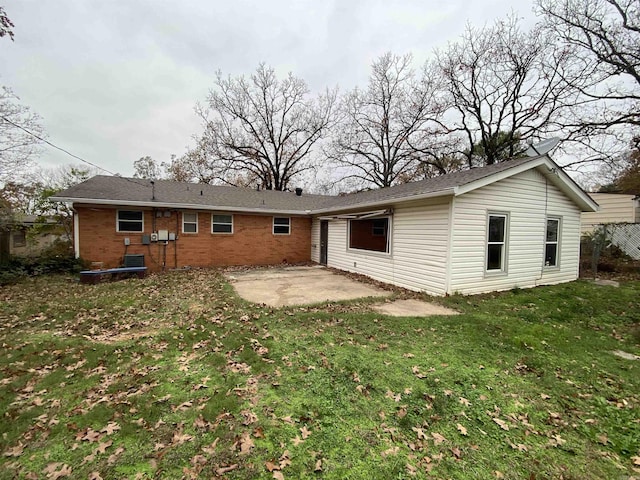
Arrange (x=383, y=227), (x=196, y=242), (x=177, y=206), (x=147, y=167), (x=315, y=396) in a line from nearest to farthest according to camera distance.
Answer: (x=315, y=396), (x=177, y=206), (x=196, y=242), (x=383, y=227), (x=147, y=167)

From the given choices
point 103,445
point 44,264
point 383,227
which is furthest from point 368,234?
point 44,264

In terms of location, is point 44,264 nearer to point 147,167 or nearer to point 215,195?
point 215,195

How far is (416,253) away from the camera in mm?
8477

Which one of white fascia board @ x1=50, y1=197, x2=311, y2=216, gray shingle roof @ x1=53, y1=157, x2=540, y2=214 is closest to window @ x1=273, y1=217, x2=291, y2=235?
white fascia board @ x1=50, y1=197, x2=311, y2=216

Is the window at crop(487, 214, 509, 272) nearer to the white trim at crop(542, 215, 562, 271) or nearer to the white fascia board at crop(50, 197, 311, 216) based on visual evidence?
the white trim at crop(542, 215, 562, 271)

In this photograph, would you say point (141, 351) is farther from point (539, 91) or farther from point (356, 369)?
point (539, 91)

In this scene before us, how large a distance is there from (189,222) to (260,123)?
16.9 meters

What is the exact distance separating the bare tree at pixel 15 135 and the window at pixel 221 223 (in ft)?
24.7

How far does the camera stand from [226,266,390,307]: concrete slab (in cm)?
738

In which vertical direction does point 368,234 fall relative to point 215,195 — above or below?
below

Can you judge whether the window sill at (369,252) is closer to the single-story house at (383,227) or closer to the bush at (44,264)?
the single-story house at (383,227)

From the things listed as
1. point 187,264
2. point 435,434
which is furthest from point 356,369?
point 187,264

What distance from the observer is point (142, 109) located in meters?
15.0

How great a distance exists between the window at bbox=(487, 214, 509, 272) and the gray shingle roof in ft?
4.85
